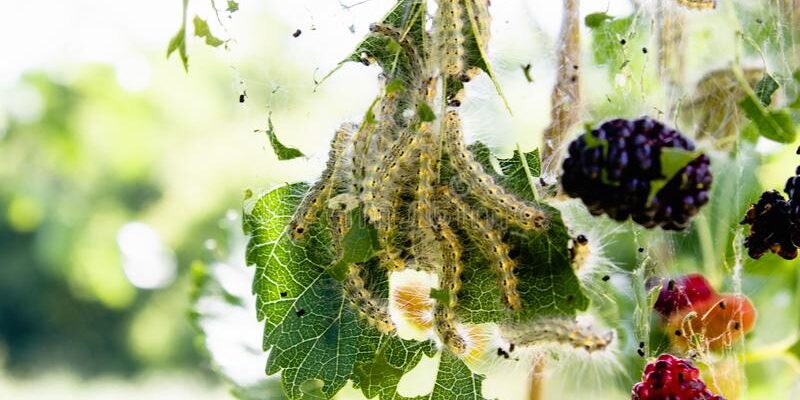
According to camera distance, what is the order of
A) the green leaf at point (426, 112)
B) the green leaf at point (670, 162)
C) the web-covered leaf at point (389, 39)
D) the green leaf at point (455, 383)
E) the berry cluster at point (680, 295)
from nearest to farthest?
the green leaf at point (670, 162) → the green leaf at point (426, 112) → the web-covered leaf at point (389, 39) → the green leaf at point (455, 383) → the berry cluster at point (680, 295)

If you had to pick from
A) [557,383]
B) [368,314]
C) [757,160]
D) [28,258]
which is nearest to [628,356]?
[557,383]

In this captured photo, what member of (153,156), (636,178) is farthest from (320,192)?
(153,156)

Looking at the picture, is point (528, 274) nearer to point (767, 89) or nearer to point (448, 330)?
point (448, 330)

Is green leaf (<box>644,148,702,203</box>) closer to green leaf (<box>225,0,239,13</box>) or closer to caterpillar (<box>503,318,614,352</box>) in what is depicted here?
caterpillar (<box>503,318,614,352</box>)

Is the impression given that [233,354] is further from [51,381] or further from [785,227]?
[51,381]

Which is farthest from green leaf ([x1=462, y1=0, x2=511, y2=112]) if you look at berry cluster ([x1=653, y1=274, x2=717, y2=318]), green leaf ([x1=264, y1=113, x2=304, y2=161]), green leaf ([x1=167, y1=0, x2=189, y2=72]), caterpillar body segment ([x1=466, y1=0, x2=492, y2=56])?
berry cluster ([x1=653, y1=274, x2=717, y2=318])

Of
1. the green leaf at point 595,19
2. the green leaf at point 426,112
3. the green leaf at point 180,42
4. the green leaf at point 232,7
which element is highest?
the green leaf at point 232,7

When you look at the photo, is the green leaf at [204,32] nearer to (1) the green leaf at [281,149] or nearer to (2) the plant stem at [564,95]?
(1) the green leaf at [281,149]

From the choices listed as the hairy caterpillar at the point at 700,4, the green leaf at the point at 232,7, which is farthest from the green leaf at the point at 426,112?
the hairy caterpillar at the point at 700,4

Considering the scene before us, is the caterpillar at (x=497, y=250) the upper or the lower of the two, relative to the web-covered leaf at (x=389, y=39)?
lower
